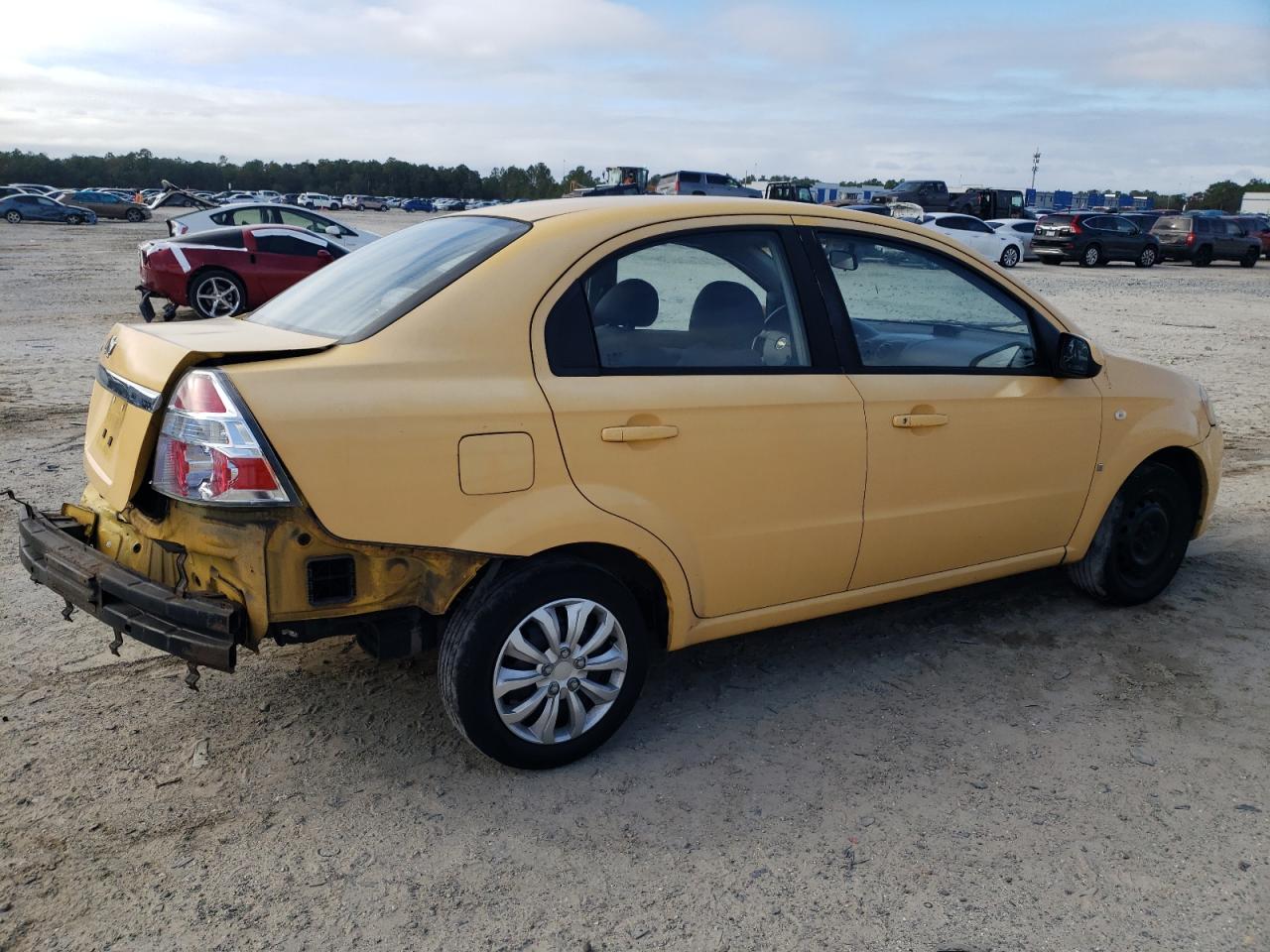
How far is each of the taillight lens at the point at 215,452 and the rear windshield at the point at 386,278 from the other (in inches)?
17.4

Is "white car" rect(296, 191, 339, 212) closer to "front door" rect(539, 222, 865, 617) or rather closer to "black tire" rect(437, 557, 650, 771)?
"front door" rect(539, 222, 865, 617)

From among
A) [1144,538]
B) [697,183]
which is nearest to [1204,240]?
[697,183]

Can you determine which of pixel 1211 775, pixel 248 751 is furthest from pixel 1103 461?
pixel 248 751

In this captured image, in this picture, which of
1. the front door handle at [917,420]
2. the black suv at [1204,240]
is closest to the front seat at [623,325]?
the front door handle at [917,420]

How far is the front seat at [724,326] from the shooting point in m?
3.39

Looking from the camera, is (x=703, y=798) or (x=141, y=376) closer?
(x=141, y=376)

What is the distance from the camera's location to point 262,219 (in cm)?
1767

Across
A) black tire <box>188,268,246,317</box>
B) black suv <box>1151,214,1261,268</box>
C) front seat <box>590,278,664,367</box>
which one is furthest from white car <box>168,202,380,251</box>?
black suv <box>1151,214,1261,268</box>

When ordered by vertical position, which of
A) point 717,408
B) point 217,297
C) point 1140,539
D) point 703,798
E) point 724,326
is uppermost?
point 724,326

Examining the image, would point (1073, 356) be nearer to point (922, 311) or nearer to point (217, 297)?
point (922, 311)

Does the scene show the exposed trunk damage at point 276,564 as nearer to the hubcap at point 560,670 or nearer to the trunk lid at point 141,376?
the trunk lid at point 141,376

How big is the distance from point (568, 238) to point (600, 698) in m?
1.44

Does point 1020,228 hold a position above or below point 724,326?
above

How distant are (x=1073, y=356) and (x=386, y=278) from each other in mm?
2632
